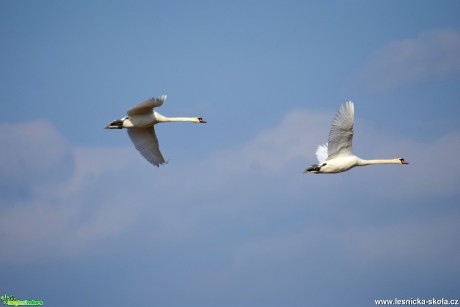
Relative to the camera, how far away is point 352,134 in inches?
1252

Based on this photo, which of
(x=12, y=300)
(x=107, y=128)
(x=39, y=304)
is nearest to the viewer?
(x=39, y=304)

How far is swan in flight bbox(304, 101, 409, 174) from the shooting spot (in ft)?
103

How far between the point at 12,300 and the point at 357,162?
1306cm

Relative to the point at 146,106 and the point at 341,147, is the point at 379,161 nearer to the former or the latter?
the point at 341,147

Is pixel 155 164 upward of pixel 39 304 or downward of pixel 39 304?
upward

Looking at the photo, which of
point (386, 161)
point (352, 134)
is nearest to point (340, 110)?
point (352, 134)

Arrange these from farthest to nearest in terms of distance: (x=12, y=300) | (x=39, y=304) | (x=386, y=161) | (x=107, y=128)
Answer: (x=107, y=128) → (x=386, y=161) → (x=12, y=300) → (x=39, y=304)

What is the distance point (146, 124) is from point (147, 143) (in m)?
1.99

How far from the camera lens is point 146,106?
34.9m

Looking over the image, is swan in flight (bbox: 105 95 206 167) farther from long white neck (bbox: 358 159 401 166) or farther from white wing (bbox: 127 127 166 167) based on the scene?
long white neck (bbox: 358 159 401 166)

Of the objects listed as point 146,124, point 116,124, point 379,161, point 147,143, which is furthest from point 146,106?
point 379,161

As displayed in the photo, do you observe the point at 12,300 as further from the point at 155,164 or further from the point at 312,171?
the point at 312,171

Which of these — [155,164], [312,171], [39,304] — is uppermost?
[155,164]

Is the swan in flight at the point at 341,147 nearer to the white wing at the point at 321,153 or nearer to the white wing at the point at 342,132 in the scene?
the white wing at the point at 342,132
